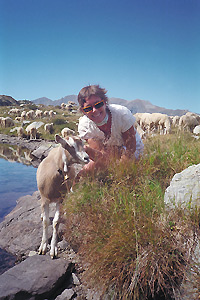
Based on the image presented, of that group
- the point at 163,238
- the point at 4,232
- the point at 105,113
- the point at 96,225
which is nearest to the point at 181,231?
the point at 163,238

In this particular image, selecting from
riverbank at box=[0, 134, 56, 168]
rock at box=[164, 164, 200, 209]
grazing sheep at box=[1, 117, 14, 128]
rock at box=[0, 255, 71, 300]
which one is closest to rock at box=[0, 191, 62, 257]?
rock at box=[0, 255, 71, 300]

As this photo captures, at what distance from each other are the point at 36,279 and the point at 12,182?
7.83 m

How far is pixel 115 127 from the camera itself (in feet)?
13.7

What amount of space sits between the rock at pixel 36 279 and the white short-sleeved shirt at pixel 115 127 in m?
2.07

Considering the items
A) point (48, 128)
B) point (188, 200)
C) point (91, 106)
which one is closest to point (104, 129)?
point (91, 106)

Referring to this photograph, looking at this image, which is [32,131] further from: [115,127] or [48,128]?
[115,127]

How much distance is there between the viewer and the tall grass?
2.66 meters

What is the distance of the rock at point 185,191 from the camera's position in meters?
2.98

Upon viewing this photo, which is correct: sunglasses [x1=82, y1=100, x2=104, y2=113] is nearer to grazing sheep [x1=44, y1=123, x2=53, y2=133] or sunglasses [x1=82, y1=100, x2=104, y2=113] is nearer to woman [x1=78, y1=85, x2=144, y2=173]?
woman [x1=78, y1=85, x2=144, y2=173]

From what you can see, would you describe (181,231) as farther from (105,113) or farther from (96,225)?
(105,113)

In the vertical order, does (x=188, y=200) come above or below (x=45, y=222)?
above

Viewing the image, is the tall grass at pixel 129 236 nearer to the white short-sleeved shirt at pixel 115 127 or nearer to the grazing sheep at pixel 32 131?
the white short-sleeved shirt at pixel 115 127

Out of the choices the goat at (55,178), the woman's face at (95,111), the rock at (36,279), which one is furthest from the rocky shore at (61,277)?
the woman's face at (95,111)

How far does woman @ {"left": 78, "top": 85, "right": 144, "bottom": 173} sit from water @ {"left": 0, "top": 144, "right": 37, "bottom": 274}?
2.53 metres
